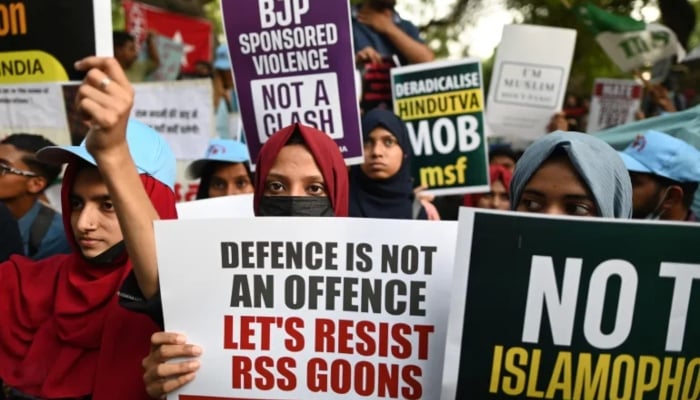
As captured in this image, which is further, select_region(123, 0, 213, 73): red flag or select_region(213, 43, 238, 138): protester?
select_region(123, 0, 213, 73): red flag

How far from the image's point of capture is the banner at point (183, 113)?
700 cm

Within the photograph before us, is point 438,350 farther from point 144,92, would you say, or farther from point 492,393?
point 144,92

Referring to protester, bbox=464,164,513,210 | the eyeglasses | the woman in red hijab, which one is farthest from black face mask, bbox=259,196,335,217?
protester, bbox=464,164,513,210

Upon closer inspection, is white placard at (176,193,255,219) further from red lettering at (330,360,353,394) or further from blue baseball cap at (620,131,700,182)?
Answer: blue baseball cap at (620,131,700,182)

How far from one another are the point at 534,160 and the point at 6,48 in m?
2.55

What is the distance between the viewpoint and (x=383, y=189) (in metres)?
5.24

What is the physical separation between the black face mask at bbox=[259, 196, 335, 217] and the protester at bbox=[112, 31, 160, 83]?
21.9 feet

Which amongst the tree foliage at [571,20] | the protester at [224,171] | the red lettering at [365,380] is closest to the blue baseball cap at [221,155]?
the protester at [224,171]

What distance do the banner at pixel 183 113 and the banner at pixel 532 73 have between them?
2.09 metres

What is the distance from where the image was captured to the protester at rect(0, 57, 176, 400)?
8.87ft

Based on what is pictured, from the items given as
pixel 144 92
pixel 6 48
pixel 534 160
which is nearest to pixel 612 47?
pixel 144 92

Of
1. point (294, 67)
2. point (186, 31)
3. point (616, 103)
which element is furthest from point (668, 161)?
point (186, 31)

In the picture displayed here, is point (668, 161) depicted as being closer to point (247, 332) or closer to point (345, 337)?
point (345, 337)

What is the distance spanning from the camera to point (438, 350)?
7.50 feet
